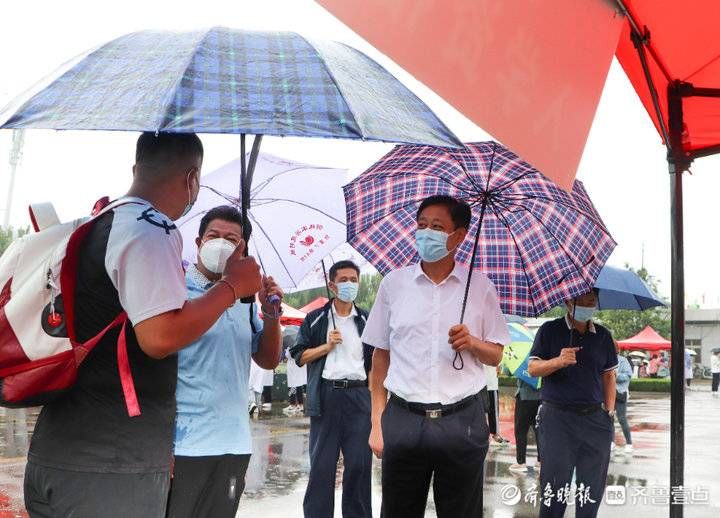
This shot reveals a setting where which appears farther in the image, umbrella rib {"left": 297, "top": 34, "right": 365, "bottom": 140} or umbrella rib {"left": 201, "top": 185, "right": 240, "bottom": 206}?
umbrella rib {"left": 201, "top": 185, "right": 240, "bottom": 206}

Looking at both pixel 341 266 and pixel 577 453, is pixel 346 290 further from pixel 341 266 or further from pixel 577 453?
pixel 577 453

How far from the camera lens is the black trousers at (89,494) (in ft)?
8.50

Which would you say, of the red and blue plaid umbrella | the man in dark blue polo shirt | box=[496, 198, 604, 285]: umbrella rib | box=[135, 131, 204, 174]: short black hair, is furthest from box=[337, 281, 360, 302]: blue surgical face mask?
box=[135, 131, 204, 174]: short black hair

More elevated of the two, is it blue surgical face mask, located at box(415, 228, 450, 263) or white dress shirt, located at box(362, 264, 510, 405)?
blue surgical face mask, located at box(415, 228, 450, 263)

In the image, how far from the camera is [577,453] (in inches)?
250

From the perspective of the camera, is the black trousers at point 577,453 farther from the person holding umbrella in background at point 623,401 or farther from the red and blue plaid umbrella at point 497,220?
the person holding umbrella in background at point 623,401

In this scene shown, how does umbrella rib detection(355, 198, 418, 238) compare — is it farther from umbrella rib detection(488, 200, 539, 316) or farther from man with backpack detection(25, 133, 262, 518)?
man with backpack detection(25, 133, 262, 518)

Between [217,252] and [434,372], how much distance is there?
1.23 meters

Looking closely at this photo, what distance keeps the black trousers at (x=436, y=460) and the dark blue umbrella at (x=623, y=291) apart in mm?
2840

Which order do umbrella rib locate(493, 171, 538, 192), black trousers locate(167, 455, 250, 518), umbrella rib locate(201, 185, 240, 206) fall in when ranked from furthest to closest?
umbrella rib locate(201, 185, 240, 206), umbrella rib locate(493, 171, 538, 192), black trousers locate(167, 455, 250, 518)

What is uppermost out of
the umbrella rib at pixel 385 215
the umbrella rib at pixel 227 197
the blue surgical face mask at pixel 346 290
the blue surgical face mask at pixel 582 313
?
the umbrella rib at pixel 227 197

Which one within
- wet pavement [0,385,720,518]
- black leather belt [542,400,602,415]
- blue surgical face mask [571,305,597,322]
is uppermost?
blue surgical face mask [571,305,597,322]

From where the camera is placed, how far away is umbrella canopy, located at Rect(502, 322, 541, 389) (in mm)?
10501

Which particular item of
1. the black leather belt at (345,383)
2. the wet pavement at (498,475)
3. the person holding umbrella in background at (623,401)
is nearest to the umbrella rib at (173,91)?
the wet pavement at (498,475)
